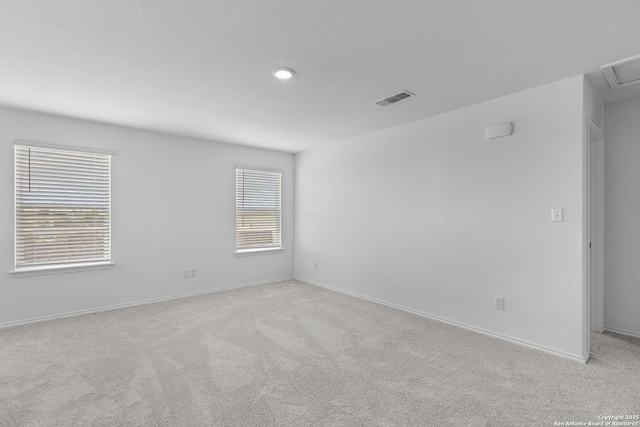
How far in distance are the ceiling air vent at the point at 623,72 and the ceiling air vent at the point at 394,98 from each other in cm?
152

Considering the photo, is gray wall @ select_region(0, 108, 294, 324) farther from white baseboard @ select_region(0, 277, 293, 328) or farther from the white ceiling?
the white ceiling

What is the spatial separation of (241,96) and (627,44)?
3088 mm

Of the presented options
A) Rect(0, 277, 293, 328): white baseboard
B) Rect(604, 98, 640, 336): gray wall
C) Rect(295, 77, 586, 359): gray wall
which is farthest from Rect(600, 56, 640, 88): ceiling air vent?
Rect(0, 277, 293, 328): white baseboard

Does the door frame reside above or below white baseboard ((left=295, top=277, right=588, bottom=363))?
above

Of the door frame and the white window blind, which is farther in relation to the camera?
the white window blind

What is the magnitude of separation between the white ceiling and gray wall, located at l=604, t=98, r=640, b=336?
35 cm

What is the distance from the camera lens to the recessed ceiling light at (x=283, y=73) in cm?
252

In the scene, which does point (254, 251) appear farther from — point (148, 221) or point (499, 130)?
point (499, 130)

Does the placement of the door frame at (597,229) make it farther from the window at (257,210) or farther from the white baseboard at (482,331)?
the window at (257,210)

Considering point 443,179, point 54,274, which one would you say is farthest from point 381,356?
point 54,274

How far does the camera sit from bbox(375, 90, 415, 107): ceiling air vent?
120 inches

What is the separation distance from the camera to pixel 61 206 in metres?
3.78

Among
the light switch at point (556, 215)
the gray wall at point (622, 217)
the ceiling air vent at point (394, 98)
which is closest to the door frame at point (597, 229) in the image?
the gray wall at point (622, 217)

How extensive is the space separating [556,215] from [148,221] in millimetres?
4831
